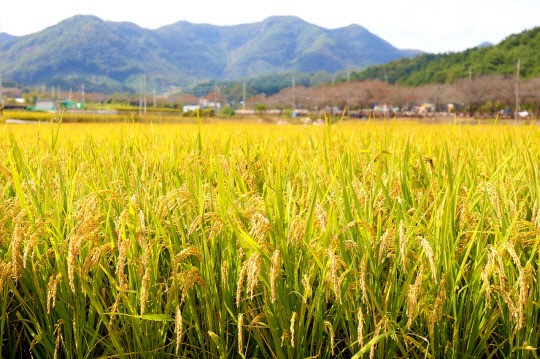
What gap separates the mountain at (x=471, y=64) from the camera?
2569 inches

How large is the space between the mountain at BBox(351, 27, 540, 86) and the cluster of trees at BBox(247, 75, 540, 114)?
4.05 meters

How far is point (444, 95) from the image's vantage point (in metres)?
56.0

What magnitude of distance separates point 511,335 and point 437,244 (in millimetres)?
332

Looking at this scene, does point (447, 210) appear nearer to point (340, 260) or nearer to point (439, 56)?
point (340, 260)

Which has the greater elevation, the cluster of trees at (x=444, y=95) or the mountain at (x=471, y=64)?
the mountain at (x=471, y=64)

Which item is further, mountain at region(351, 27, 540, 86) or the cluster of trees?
mountain at region(351, 27, 540, 86)

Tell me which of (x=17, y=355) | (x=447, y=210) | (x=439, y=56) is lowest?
(x=17, y=355)

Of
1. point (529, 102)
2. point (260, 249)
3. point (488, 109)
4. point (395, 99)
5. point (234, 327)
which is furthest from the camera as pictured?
point (395, 99)

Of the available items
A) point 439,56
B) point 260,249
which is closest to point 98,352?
point 260,249

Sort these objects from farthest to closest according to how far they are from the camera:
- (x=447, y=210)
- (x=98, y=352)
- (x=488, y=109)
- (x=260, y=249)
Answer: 1. (x=488, y=109)
2. (x=98, y=352)
3. (x=447, y=210)
4. (x=260, y=249)

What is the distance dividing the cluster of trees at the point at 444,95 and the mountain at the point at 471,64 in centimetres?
405

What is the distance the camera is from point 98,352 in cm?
160

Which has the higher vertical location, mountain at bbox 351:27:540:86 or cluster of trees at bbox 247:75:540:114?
mountain at bbox 351:27:540:86

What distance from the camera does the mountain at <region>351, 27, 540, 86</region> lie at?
214ft
